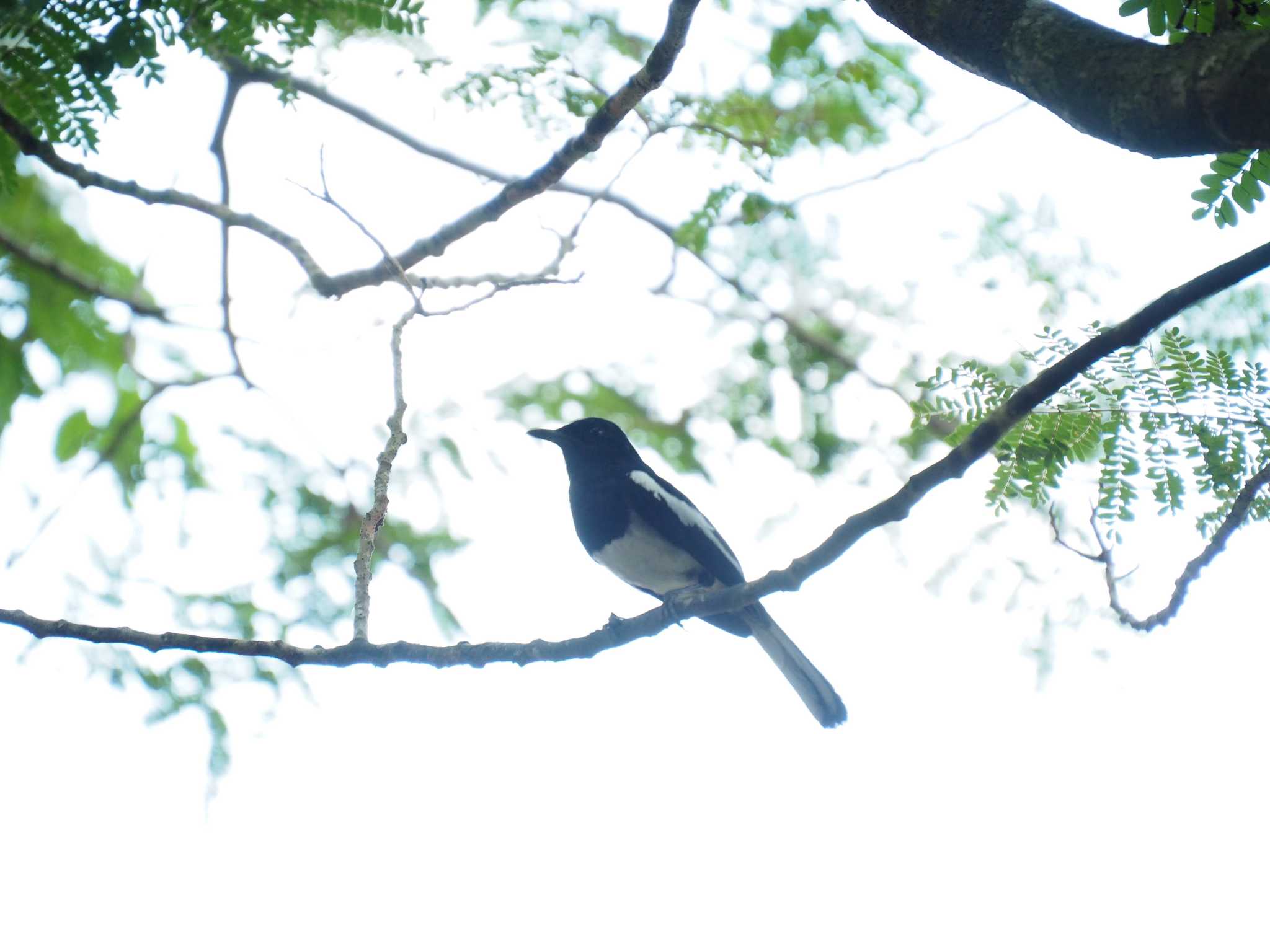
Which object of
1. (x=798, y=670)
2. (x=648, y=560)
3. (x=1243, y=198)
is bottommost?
(x=1243, y=198)

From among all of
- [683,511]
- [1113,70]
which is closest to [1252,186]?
[1113,70]

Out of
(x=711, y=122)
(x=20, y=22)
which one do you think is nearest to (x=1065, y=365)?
(x=20, y=22)

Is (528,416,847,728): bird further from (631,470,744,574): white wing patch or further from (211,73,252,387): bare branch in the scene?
(211,73,252,387): bare branch

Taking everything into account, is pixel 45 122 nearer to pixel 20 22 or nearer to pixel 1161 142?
pixel 20 22

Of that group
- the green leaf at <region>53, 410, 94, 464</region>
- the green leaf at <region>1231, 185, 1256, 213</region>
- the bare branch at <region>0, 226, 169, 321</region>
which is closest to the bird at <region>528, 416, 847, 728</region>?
the bare branch at <region>0, 226, 169, 321</region>

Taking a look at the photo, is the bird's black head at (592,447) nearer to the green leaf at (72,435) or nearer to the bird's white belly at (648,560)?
the bird's white belly at (648,560)

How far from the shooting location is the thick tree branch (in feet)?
5.83

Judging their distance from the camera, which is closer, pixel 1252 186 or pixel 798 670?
pixel 1252 186

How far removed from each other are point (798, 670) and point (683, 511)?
911mm

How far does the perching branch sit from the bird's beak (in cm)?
194

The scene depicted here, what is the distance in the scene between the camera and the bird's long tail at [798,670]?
531 centimetres

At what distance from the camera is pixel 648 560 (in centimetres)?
559

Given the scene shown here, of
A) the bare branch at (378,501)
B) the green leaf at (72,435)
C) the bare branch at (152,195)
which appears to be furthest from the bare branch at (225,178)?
the bare branch at (378,501)

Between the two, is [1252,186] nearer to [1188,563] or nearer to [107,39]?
[1188,563]
